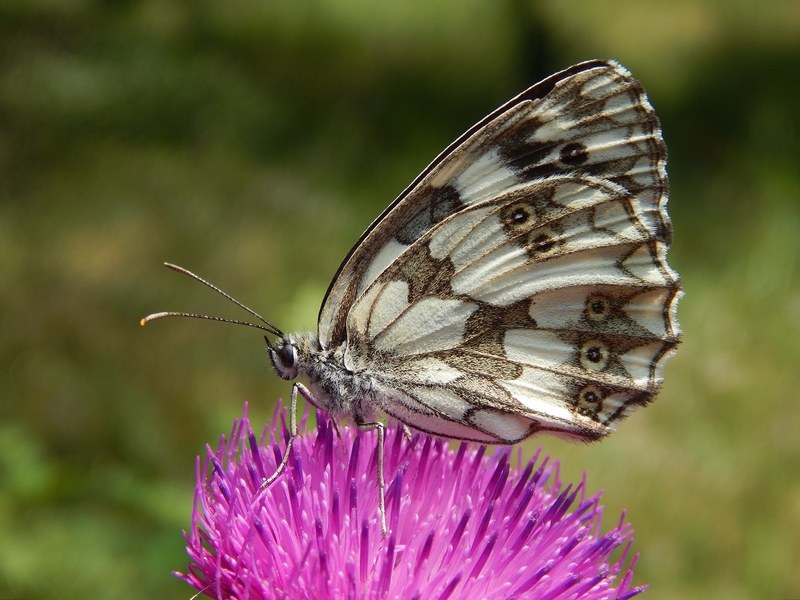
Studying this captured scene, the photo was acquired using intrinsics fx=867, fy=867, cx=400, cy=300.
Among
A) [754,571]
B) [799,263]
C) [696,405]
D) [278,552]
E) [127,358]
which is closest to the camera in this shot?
[278,552]

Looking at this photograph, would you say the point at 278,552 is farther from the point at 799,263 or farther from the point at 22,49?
the point at 22,49

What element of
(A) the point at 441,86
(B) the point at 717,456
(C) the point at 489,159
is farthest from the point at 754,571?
(A) the point at 441,86

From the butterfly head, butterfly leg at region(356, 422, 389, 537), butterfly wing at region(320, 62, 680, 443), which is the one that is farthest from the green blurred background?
butterfly wing at region(320, 62, 680, 443)

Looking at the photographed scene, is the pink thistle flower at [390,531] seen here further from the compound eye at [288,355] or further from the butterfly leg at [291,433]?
the compound eye at [288,355]

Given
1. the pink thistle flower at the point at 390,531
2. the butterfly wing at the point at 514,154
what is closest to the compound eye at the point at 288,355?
the butterfly wing at the point at 514,154

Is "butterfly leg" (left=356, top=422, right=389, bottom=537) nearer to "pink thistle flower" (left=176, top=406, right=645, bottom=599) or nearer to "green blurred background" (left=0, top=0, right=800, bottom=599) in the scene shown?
"pink thistle flower" (left=176, top=406, right=645, bottom=599)

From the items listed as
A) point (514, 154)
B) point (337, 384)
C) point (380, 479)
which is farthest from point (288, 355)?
point (514, 154)
